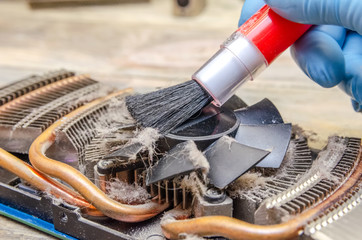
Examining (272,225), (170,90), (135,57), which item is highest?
(170,90)

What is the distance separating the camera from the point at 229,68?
35.8 inches

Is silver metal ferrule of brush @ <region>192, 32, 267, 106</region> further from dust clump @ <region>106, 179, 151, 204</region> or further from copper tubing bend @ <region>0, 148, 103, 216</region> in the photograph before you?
copper tubing bend @ <region>0, 148, 103, 216</region>

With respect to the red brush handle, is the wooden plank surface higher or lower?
Result: lower

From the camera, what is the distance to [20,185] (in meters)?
1.02

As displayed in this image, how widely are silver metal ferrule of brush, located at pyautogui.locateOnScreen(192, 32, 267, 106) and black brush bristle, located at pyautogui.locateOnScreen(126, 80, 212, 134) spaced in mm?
24

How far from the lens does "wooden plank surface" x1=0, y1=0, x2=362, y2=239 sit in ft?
5.15

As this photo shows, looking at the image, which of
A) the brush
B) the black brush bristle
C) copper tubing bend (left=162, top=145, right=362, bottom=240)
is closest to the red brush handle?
the brush

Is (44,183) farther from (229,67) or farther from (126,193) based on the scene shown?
(229,67)

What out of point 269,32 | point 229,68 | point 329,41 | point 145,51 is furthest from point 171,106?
point 145,51

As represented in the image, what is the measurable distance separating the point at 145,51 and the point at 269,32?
1.29 m

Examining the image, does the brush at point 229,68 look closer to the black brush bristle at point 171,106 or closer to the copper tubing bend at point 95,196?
the black brush bristle at point 171,106

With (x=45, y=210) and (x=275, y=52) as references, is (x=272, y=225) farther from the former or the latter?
(x=45, y=210)

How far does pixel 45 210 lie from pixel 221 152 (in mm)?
394

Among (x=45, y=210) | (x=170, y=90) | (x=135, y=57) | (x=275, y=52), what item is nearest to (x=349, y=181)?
(x=275, y=52)
